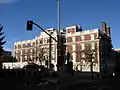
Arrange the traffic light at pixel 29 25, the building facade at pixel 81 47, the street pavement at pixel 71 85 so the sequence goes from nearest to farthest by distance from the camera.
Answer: the traffic light at pixel 29 25 < the street pavement at pixel 71 85 < the building facade at pixel 81 47

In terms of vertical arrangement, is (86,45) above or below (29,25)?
above

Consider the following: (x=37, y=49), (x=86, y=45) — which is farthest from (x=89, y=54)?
(x=37, y=49)

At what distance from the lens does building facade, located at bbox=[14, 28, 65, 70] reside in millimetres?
98950

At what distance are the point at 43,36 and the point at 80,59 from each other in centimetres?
2243

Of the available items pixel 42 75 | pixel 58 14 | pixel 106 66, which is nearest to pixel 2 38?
pixel 42 75

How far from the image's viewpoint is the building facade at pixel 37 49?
3896 inches

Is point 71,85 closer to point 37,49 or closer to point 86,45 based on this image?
point 86,45

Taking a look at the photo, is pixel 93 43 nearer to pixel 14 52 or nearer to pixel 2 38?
pixel 2 38

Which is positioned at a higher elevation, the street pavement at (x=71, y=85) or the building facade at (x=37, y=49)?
the building facade at (x=37, y=49)

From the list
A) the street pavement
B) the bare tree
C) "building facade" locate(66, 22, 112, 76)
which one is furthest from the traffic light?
"building facade" locate(66, 22, 112, 76)

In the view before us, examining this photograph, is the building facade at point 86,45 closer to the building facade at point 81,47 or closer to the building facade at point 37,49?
the building facade at point 81,47

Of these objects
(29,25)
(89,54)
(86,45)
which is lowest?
(89,54)

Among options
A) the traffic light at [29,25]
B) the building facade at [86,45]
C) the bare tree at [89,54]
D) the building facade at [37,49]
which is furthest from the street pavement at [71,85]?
the building facade at [37,49]

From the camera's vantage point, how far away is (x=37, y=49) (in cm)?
10775
